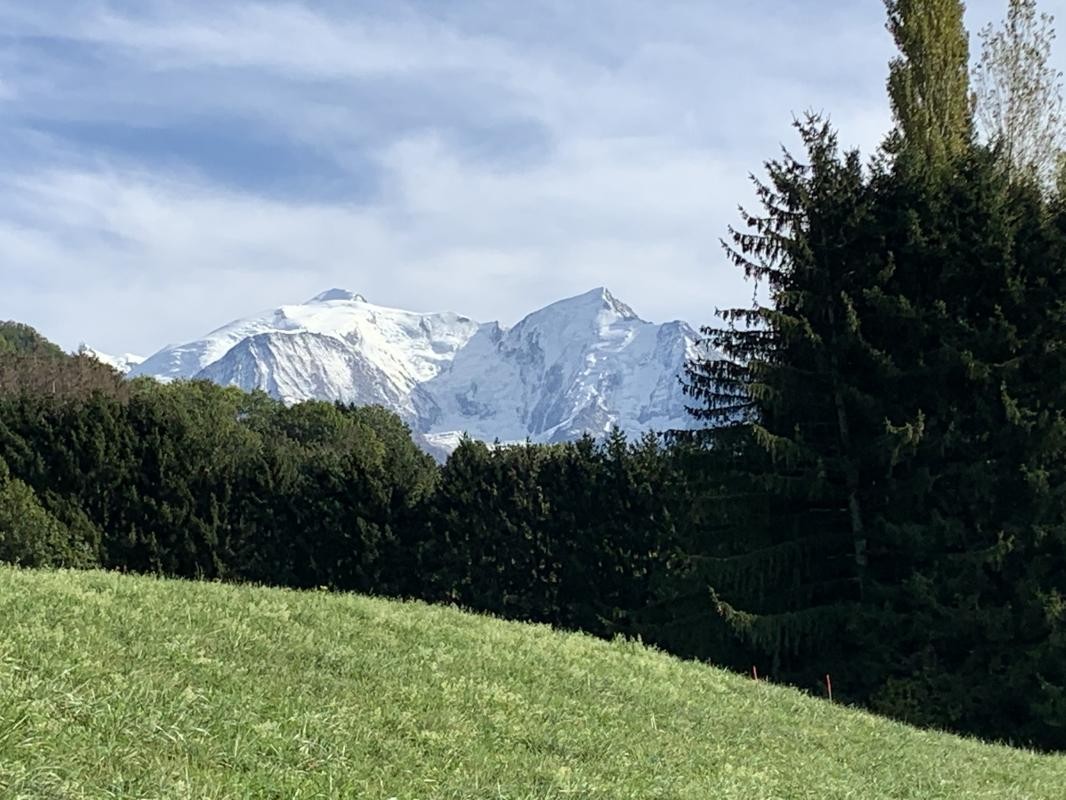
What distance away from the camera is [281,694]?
8.27 m

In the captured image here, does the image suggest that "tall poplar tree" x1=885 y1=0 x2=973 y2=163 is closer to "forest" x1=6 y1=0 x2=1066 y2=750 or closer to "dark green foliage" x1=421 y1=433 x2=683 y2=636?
"forest" x1=6 y1=0 x2=1066 y2=750

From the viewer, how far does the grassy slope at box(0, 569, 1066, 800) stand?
6.07 m

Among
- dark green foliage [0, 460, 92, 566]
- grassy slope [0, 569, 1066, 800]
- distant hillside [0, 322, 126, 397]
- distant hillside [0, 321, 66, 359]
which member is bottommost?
dark green foliage [0, 460, 92, 566]

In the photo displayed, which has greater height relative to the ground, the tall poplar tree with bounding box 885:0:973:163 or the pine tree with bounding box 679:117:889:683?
the tall poplar tree with bounding box 885:0:973:163

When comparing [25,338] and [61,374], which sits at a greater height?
[25,338]

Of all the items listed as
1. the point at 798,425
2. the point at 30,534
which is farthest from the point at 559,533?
the point at 30,534

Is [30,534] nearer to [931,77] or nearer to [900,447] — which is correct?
[900,447]

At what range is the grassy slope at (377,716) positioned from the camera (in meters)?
6.07

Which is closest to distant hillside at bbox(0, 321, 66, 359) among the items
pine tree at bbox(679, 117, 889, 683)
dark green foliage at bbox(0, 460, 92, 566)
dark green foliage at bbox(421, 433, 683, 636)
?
dark green foliage at bbox(0, 460, 92, 566)

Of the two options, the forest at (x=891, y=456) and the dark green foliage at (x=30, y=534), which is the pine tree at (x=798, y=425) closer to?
the forest at (x=891, y=456)

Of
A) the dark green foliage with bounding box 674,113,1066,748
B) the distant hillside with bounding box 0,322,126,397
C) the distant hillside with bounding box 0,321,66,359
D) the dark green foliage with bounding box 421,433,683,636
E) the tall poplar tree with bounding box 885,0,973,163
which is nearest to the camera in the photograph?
the dark green foliage with bounding box 674,113,1066,748

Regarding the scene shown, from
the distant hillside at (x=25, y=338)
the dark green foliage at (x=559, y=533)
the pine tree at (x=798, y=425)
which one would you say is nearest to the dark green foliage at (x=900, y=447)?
the pine tree at (x=798, y=425)

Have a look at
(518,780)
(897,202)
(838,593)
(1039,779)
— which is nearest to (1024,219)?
(897,202)

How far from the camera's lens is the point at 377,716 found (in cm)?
817
